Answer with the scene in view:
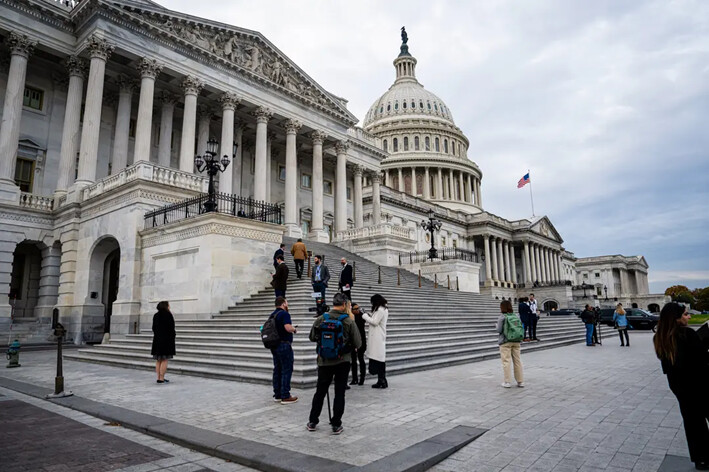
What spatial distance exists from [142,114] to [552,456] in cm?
2888

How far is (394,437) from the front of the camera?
6.32 m

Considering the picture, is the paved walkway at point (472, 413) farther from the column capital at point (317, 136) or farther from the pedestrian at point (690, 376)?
the column capital at point (317, 136)

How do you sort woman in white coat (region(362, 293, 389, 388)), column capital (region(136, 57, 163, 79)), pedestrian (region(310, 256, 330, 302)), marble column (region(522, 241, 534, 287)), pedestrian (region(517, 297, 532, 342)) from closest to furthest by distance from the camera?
woman in white coat (region(362, 293, 389, 388)) → pedestrian (region(310, 256, 330, 302)) → pedestrian (region(517, 297, 532, 342)) → column capital (region(136, 57, 163, 79)) → marble column (region(522, 241, 534, 287))

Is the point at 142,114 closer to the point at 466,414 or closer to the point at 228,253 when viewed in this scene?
the point at 228,253

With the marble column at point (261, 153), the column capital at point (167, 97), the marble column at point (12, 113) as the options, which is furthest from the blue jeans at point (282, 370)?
the column capital at point (167, 97)

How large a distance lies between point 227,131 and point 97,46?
29.6 ft

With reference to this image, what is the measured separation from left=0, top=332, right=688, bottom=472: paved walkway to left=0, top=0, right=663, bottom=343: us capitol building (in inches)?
285

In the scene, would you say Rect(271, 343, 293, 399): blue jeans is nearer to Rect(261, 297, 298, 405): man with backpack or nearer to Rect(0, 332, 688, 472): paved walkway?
Rect(261, 297, 298, 405): man with backpack

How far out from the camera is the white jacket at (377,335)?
33.1 ft

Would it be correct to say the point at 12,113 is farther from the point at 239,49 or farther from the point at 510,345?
the point at 510,345

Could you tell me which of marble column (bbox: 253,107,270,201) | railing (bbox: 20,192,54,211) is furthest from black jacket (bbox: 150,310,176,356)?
marble column (bbox: 253,107,270,201)

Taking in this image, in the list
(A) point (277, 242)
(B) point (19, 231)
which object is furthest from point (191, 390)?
(B) point (19, 231)

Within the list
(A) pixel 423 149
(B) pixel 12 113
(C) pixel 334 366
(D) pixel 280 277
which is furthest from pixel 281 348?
(A) pixel 423 149

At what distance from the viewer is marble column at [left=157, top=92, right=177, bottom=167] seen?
31.6 meters
